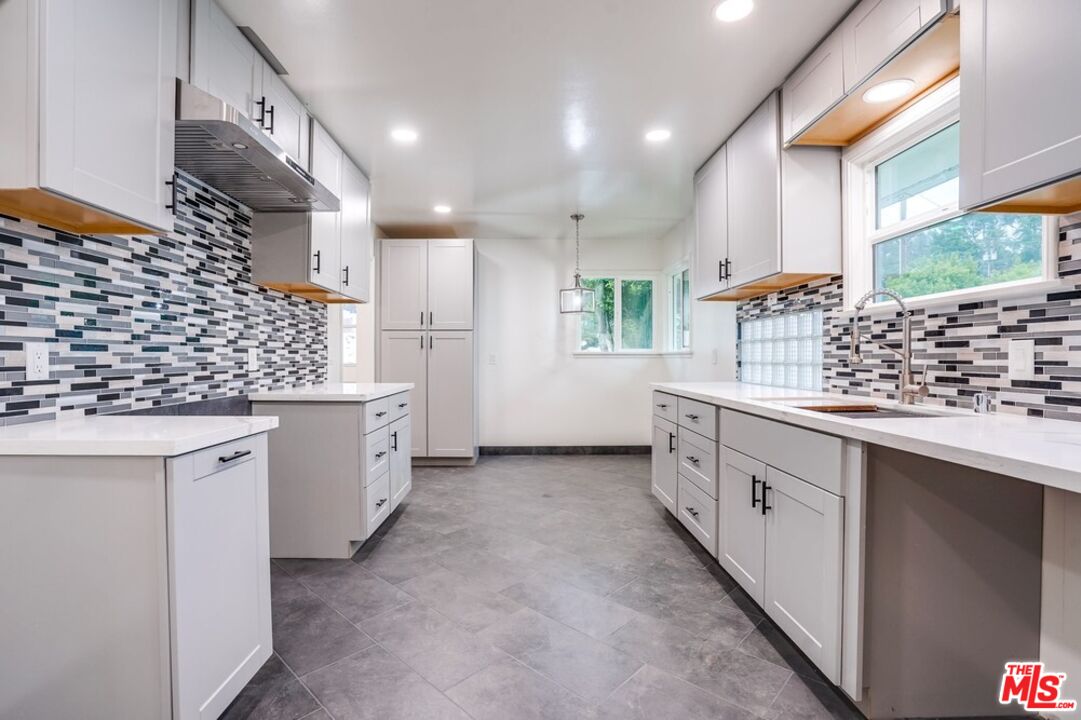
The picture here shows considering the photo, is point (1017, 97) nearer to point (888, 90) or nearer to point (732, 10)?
point (888, 90)

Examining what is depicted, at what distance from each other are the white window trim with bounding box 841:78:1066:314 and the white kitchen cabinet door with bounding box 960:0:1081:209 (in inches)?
8.2

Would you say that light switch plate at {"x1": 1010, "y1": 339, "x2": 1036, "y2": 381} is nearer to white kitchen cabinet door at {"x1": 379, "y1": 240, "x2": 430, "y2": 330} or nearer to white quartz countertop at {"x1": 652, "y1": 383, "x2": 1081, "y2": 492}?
white quartz countertop at {"x1": 652, "y1": 383, "x2": 1081, "y2": 492}

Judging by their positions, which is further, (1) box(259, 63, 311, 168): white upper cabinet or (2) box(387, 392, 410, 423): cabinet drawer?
(2) box(387, 392, 410, 423): cabinet drawer

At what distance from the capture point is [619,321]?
5312 mm

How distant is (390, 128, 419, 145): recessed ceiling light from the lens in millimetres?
2844

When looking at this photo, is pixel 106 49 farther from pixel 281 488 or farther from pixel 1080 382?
pixel 1080 382

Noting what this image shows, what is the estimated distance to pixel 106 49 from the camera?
1299 mm

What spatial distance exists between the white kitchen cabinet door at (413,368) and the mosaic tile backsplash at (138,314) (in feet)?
5.67

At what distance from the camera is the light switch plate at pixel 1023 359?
4.72 ft

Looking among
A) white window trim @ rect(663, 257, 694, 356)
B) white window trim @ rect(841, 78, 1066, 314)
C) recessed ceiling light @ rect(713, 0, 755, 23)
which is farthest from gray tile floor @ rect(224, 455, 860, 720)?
recessed ceiling light @ rect(713, 0, 755, 23)

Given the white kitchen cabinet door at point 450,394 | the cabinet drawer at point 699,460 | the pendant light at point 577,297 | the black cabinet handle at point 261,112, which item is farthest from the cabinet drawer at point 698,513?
the black cabinet handle at point 261,112

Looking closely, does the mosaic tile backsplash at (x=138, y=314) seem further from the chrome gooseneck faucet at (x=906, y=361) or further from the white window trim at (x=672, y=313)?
the white window trim at (x=672, y=313)

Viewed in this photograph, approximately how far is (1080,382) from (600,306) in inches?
164

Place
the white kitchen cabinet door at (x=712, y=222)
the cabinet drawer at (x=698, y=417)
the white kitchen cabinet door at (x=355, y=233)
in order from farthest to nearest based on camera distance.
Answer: the white kitchen cabinet door at (x=355, y=233) < the white kitchen cabinet door at (x=712, y=222) < the cabinet drawer at (x=698, y=417)
